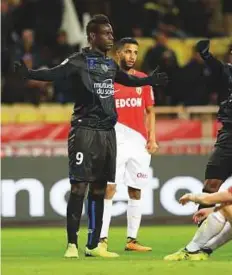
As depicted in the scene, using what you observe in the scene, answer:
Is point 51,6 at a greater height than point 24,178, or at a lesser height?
greater

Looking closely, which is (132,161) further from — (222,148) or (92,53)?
(92,53)

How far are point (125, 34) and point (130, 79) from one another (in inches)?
414

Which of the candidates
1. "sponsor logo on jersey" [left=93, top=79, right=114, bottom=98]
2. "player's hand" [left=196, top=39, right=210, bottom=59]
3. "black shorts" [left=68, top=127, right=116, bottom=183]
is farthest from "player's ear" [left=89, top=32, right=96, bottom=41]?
"player's hand" [left=196, top=39, right=210, bottom=59]

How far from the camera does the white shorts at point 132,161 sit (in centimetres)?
1216

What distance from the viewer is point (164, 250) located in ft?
39.1

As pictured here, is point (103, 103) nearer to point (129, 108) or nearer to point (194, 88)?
point (129, 108)

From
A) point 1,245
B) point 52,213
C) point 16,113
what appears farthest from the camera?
point 16,113

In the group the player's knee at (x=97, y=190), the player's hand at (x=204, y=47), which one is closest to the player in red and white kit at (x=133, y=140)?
the player's knee at (x=97, y=190)

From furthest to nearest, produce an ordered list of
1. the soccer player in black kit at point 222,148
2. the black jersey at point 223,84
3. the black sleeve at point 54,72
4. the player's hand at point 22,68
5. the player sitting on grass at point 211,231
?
the soccer player in black kit at point 222,148
the black jersey at point 223,84
the black sleeve at point 54,72
the player's hand at point 22,68
the player sitting on grass at point 211,231

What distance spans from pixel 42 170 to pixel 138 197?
13.7ft

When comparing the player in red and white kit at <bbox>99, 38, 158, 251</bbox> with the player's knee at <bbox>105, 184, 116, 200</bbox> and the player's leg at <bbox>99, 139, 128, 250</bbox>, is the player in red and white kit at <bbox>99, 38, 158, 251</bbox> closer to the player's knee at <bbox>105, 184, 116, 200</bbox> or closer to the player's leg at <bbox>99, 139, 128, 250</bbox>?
the player's leg at <bbox>99, 139, 128, 250</bbox>

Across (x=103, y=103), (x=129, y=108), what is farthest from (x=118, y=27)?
(x=103, y=103)

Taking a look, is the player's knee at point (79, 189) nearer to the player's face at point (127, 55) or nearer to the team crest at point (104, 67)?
the team crest at point (104, 67)

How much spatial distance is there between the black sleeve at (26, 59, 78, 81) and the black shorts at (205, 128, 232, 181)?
66.8 inches
